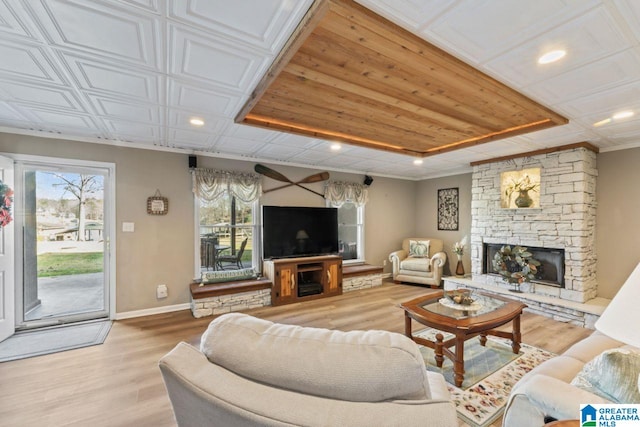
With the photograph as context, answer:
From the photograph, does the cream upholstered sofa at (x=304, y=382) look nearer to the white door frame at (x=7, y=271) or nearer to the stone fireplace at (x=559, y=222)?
the white door frame at (x=7, y=271)

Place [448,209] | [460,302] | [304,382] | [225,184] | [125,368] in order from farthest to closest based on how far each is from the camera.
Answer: [448,209] < [225,184] < [460,302] < [125,368] < [304,382]

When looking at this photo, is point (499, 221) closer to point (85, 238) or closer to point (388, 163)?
point (388, 163)

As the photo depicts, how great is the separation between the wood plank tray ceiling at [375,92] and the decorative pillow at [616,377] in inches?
72.2

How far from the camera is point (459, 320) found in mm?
2285

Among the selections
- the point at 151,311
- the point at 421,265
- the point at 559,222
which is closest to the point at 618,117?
the point at 559,222

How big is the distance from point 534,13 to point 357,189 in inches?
168

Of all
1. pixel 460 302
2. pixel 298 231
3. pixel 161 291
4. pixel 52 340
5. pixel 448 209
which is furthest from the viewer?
pixel 448 209

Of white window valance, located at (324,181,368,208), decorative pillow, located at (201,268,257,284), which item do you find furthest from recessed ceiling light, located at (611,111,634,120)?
decorative pillow, located at (201,268,257,284)

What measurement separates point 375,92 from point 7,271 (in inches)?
173

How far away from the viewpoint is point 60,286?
12.1 ft

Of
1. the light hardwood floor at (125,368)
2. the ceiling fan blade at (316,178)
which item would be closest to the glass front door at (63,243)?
the light hardwood floor at (125,368)

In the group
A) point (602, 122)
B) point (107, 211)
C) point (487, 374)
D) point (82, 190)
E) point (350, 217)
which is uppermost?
point (602, 122)

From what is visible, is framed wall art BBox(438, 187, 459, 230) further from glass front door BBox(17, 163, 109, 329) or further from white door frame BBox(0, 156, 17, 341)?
white door frame BBox(0, 156, 17, 341)

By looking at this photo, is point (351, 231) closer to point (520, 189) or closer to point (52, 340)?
point (520, 189)
